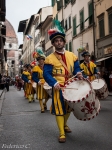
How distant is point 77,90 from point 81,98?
0.82 ft

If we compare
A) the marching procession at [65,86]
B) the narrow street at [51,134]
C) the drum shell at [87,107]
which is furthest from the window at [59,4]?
the drum shell at [87,107]

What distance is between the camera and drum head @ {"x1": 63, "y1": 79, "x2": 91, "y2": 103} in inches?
185

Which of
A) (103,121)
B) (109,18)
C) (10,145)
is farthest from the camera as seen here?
(109,18)

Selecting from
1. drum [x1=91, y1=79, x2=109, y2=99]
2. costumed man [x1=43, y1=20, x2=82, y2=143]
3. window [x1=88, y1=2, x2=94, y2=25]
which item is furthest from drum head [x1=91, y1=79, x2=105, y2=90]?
window [x1=88, y1=2, x2=94, y2=25]

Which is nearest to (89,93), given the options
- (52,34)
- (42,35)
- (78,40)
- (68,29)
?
(52,34)

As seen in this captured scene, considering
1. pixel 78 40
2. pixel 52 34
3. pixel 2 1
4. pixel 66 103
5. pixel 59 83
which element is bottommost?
pixel 66 103

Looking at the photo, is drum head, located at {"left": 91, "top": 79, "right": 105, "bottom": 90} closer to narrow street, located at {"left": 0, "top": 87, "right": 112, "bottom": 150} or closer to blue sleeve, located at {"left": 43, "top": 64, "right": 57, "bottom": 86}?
narrow street, located at {"left": 0, "top": 87, "right": 112, "bottom": 150}

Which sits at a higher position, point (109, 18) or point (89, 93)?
point (109, 18)

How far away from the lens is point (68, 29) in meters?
32.2

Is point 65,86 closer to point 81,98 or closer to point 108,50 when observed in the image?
point 81,98

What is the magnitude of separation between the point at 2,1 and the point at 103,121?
35.0 m

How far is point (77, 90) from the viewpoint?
4852mm

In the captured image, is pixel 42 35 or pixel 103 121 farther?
pixel 42 35

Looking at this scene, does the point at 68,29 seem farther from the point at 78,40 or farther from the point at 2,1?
the point at 2,1
